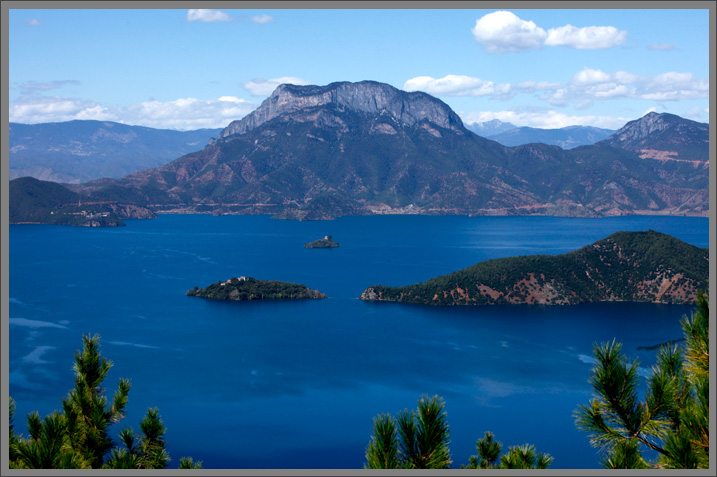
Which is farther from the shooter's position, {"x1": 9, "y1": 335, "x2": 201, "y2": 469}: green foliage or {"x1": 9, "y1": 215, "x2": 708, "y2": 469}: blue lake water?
{"x1": 9, "y1": 215, "x2": 708, "y2": 469}: blue lake water

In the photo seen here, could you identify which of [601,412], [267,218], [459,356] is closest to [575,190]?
[267,218]

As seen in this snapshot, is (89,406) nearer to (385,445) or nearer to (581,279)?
(385,445)

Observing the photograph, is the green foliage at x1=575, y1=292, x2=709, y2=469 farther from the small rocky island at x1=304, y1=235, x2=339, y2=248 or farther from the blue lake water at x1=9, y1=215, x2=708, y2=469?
the small rocky island at x1=304, y1=235, x2=339, y2=248

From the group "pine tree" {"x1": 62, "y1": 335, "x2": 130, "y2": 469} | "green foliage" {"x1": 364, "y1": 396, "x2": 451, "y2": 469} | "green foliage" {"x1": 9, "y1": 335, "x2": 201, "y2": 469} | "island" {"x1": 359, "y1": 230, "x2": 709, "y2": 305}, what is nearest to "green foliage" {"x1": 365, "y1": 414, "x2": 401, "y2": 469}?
"green foliage" {"x1": 364, "y1": 396, "x2": 451, "y2": 469}

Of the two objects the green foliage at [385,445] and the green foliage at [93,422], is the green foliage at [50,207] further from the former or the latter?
the green foliage at [385,445]

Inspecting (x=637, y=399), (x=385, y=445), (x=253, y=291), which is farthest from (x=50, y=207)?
(x=637, y=399)

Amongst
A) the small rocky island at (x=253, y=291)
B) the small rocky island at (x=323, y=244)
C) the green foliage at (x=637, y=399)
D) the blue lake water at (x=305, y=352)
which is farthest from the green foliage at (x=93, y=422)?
the small rocky island at (x=323, y=244)
